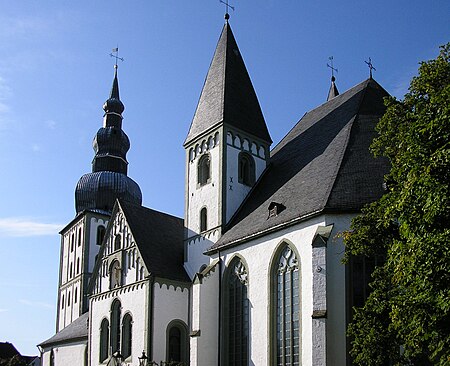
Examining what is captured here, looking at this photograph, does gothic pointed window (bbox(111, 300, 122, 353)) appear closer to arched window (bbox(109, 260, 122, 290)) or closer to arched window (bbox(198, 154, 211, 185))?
arched window (bbox(109, 260, 122, 290))

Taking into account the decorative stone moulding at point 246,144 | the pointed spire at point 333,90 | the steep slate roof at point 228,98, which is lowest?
the decorative stone moulding at point 246,144

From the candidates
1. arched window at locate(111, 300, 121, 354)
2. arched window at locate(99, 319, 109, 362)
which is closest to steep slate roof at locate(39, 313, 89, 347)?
arched window at locate(99, 319, 109, 362)

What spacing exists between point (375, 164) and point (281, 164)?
737cm

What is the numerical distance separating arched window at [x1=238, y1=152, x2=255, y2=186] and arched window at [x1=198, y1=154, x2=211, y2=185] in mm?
1589

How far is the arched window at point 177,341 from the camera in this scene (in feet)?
98.3

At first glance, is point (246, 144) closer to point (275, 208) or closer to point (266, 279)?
point (275, 208)

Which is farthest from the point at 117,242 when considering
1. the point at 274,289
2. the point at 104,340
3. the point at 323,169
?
the point at 323,169

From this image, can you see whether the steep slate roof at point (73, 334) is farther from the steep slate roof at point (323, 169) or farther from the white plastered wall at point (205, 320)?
the steep slate roof at point (323, 169)

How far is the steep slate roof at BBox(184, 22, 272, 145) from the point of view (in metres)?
32.4


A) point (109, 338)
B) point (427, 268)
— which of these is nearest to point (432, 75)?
point (427, 268)

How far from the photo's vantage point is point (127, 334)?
3164 cm

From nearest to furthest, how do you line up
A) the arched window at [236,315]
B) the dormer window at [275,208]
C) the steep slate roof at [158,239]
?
the dormer window at [275,208] → the arched window at [236,315] → the steep slate roof at [158,239]

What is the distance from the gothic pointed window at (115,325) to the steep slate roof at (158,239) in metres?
3.27

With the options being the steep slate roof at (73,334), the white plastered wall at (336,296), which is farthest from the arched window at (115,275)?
the white plastered wall at (336,296)
